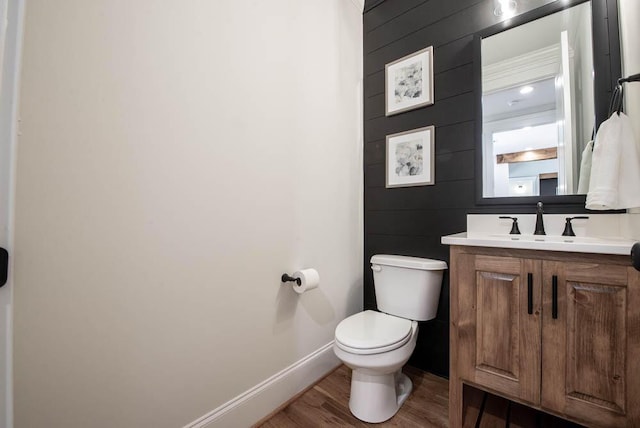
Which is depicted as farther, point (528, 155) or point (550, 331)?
point (528, 155)

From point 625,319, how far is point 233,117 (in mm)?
1636

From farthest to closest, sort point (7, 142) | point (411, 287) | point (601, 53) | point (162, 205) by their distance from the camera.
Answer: point (411, 287), point (601, 53), point (162, 205), point (7, 142)

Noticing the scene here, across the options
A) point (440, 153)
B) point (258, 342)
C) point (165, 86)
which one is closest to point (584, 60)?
point (440, 153)

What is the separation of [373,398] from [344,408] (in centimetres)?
20

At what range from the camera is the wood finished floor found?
1281 mm

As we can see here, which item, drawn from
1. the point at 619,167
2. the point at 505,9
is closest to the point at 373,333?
the point at 619,167

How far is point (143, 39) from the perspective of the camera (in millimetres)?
945

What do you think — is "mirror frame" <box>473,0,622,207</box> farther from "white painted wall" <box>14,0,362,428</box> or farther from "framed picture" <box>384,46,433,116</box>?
"white painted wall" <box>14,0,362,428</box>

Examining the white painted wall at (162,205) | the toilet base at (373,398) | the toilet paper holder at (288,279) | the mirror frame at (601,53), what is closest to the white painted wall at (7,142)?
the white painted wall at (162,205)

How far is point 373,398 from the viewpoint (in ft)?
4.23

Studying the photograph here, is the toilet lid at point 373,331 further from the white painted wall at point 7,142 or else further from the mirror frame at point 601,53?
the white painted wall at point 7,142

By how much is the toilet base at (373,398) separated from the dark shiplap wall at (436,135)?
49cm

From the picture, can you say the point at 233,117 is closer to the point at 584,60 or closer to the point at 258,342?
the point at 258,342

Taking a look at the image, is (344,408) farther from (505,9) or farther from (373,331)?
(505,9)
